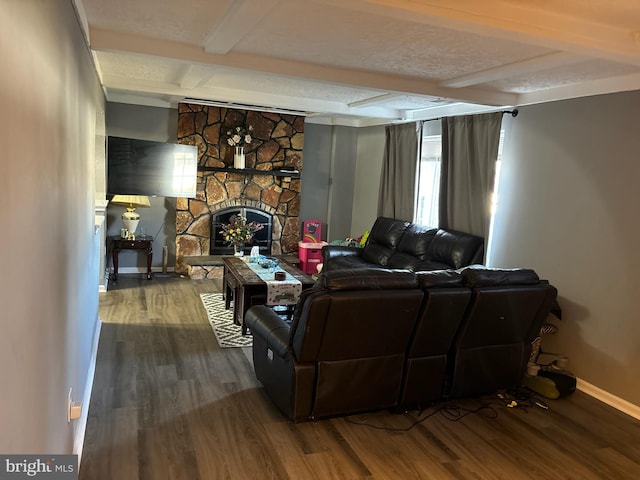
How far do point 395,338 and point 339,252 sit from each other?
3358 millimetres

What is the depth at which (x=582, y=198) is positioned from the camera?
395cm

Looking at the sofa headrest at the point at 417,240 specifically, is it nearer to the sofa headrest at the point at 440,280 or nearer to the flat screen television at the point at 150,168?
the sofa headrest at the point at 440,280

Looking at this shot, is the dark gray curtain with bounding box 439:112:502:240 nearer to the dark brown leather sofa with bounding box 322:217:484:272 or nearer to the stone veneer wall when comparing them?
the dark brown leather sofa with bounding box 322:217:484:272

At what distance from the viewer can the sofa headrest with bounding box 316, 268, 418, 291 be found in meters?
2.82

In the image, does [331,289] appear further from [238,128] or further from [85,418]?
[238,128]

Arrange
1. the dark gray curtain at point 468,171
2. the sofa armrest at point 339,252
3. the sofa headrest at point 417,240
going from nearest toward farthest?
the dark gray curtain at point 468,171 → the sofa headrest at point 417,240 → the sofa armrest at point 339,252

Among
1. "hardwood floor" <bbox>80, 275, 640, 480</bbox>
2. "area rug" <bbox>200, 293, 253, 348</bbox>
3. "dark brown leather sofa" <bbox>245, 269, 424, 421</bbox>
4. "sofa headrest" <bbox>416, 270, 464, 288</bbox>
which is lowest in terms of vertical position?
"hardwood floor" <bbox>80, 275, 640, 480</bbox>

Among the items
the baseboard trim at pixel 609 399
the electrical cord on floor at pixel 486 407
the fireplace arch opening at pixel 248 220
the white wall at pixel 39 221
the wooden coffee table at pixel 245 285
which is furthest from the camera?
the fireplace arch opening at pixel 248 220

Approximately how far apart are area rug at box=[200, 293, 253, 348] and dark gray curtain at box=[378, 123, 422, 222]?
258cm

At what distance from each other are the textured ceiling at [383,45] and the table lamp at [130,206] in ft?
5.22

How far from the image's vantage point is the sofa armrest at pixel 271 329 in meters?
3.06

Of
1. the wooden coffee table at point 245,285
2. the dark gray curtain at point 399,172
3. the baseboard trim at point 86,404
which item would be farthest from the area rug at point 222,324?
the dark gray curtain at point 399,172

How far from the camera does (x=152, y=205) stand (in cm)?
674

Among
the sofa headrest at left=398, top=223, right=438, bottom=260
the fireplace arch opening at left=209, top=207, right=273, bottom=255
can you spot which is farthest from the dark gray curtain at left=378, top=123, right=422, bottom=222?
the fireplace arch opening at left=209, top=207, right=273, bottom=255
